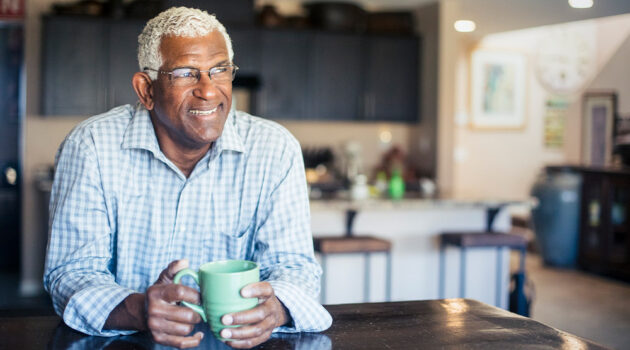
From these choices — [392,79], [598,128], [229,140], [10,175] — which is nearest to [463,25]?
[392,79]

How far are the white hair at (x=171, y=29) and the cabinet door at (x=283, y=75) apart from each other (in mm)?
4295

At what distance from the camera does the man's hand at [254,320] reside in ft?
3.38

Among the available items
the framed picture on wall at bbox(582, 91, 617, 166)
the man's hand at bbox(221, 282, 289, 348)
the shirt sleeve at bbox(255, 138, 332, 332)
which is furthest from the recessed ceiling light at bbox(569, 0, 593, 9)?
the man's hand at bbox(221, 282, 289, 348)

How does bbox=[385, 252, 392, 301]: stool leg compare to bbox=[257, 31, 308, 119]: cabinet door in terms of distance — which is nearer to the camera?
bbox=[385, 252, 392, 301]: stool leg

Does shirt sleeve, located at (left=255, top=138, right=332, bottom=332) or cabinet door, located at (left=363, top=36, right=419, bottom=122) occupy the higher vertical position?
cabinet door, located at (left=363, top=36, right=419, bottom=122)

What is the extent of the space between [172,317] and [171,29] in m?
0.65

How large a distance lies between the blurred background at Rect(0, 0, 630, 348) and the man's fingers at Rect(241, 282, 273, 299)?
3.10m

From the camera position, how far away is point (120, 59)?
17.6ft

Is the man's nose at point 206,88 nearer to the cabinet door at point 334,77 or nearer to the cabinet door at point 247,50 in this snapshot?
the cabinet door at point 247,50

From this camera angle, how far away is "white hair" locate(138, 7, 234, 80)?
1405mm

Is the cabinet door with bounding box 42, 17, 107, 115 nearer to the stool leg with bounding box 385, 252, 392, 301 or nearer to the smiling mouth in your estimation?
the stool leg with bounding box 385, 252, 392, 301

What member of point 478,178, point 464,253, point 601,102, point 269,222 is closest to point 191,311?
point 269,222

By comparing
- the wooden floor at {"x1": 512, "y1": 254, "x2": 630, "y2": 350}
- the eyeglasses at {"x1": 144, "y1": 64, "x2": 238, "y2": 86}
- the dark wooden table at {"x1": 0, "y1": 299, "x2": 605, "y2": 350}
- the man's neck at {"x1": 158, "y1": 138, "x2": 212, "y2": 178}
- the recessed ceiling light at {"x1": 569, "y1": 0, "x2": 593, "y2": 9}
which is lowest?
the wooden floor at {"x1": 512, "y1": 254, "x2": 630, "y2": 350}

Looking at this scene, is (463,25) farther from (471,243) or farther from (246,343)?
(246,343)
